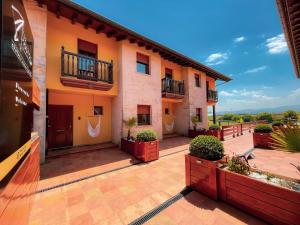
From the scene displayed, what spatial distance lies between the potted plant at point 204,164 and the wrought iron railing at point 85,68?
5.54 metres

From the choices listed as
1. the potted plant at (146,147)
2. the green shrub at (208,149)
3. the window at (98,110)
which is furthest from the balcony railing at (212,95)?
the green shrub at (208,149)

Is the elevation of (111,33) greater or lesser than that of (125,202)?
greater

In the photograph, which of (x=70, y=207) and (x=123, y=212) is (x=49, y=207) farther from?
(x=123, y=212)

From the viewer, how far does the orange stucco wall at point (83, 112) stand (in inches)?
290

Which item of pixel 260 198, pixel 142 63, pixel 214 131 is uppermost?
pixel 142 63

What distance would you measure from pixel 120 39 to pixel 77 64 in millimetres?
3093

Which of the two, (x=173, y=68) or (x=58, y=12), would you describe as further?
(x=173, y=68)

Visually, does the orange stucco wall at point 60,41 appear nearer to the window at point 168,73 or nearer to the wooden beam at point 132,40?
the wooden beam at point 132,40

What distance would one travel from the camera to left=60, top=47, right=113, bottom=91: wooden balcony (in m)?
5.95

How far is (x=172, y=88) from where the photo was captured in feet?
34.6

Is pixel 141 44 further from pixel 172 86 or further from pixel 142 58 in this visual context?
pixel 172 86

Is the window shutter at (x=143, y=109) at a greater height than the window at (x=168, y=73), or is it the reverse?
the window at (x=168, y=73)

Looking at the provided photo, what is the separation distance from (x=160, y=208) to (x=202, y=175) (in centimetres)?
123

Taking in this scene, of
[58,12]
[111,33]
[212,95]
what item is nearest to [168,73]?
[111,33]
